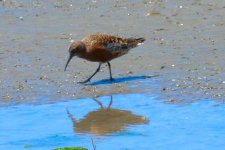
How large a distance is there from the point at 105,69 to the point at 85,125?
302 cm

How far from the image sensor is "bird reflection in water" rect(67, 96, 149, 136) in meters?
10.4

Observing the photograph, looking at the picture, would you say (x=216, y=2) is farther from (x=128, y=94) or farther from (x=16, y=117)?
(x=16, y=117)

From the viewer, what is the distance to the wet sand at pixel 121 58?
12234 millimetres

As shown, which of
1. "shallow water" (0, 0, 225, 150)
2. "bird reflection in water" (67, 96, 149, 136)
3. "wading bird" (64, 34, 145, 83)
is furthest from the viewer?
"wading bird" (64, 34, 145, 83)

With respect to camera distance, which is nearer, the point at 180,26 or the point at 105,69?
the point at 105,69

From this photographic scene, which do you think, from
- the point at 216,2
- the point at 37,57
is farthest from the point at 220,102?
the point at 216,2

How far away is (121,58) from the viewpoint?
45.9 ft

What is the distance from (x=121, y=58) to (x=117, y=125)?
3.49 meters

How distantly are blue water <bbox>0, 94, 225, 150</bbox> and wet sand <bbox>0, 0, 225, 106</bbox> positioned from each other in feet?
1.43

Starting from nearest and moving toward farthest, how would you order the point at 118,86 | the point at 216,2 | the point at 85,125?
1. the point at 85,125
2. the point at 118,86
3. the point at 216,2

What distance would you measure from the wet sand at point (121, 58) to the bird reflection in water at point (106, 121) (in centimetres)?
86

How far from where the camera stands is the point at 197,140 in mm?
9648

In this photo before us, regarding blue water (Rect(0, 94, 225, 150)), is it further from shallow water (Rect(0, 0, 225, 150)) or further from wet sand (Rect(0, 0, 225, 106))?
wet sand (Rect(0, 0, 225, 106))

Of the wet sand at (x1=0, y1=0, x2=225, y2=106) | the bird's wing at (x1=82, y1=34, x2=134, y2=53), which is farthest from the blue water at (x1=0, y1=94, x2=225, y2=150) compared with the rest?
the bird's wing at (x1=82, y1=34, x2=134, y2=53)
